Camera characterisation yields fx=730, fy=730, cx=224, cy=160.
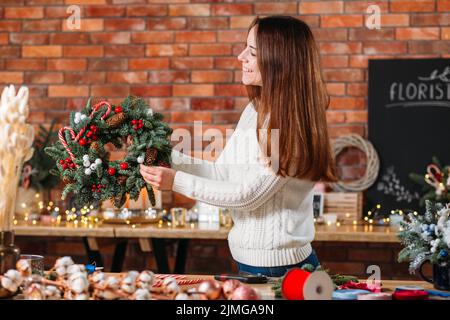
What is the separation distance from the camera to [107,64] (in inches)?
179

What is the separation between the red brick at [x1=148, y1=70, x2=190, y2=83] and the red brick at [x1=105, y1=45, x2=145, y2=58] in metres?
0.15

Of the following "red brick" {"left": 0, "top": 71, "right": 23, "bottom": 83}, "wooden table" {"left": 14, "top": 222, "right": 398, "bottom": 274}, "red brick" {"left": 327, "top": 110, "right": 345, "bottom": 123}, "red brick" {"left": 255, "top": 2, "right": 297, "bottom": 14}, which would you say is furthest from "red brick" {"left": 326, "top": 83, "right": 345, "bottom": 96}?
"red brick" {"left": 0, "top": 71, "right": 23, "bottom": 83}

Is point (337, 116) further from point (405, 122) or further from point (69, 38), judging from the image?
point (69, 38)

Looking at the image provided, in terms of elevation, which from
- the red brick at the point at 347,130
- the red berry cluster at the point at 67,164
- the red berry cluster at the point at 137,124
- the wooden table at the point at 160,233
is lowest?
the wooden table at the point at 160,233

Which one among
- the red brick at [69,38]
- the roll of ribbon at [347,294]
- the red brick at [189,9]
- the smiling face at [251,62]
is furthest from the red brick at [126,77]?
the roll of ribbon at [347,294]

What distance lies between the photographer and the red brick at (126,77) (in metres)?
4.51

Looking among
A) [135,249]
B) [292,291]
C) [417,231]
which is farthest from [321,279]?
[135,249]

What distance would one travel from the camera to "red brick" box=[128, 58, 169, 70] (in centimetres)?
449

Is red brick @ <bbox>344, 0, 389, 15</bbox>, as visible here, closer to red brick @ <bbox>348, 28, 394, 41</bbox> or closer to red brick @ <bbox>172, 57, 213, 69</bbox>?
red brick @ <bbox>348, 28, 394, 41</bbox>

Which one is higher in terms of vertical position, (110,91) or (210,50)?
(210,50)

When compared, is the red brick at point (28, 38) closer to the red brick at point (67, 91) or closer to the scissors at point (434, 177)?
the red brick at point (67, 91)

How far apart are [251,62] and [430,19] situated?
235 centimetres

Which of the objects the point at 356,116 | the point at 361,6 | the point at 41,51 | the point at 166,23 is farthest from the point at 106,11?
the point at 356,116

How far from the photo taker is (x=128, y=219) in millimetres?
3994
